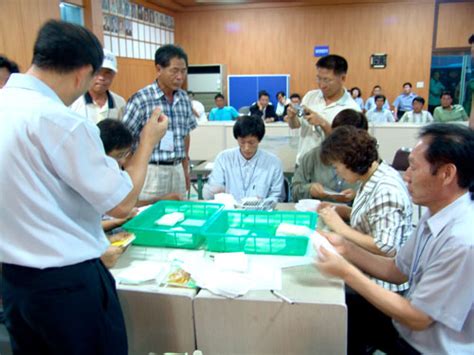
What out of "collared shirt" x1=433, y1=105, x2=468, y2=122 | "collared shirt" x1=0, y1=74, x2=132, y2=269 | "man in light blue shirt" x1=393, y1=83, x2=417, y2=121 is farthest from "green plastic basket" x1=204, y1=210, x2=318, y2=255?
"man in light blue shirt" x1=393, y1=83, x2=417, y2=121

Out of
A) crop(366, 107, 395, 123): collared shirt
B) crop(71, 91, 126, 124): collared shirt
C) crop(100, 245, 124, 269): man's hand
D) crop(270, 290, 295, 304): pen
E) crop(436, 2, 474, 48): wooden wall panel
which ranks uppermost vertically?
crop(436, 2, 474, 48): wooden wall panel

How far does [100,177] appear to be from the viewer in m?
1.01

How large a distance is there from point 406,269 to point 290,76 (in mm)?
8521

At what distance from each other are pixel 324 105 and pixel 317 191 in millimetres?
767

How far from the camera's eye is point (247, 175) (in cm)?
253

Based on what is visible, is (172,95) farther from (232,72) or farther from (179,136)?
(232,72)

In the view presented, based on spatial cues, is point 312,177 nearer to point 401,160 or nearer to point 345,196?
point 345,196

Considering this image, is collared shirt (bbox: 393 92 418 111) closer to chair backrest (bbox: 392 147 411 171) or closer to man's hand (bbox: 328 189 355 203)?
chair backrest (bbox: 392 147 411 171)

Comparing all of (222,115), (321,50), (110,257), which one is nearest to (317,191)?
(110,257)

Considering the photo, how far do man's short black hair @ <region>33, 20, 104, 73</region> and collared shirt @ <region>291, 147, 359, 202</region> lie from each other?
166 cm

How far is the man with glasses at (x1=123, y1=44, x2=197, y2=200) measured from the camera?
240cm

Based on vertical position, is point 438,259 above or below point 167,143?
below

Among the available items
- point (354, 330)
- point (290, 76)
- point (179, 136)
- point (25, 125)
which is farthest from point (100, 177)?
point (290, 76)

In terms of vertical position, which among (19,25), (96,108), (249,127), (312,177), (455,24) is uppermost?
(455,24)
